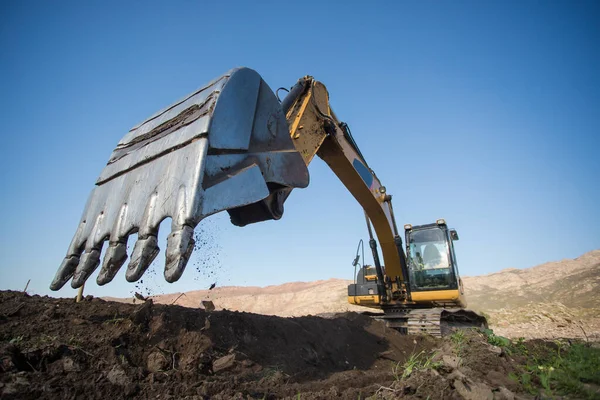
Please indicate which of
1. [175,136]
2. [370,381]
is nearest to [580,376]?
[370,381]

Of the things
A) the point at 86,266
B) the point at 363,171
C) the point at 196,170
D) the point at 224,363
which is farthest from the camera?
the point at 363,171

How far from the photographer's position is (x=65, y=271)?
3.08 meters

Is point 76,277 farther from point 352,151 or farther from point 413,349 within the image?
point 413,349

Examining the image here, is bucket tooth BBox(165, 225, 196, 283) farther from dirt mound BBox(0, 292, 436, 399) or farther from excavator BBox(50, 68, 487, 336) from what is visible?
dirt mound BBox(0, 292, 436, 399)

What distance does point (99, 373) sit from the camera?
9.19 feet

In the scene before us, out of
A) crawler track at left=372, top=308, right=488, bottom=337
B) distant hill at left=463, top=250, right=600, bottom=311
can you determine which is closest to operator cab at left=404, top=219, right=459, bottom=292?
crawler track at left=372, top=308, right=488, bottom=337

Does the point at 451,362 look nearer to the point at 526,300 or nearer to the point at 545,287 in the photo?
the point at 526,300

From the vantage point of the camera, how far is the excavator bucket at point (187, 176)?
93.7 inches

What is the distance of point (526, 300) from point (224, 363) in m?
29.6

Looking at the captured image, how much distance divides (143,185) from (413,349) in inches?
232

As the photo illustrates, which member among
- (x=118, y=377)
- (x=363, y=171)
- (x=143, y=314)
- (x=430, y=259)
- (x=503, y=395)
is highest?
(x=363, y=171)

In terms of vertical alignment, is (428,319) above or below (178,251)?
below

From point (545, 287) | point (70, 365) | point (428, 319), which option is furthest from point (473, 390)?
point (545, 287)

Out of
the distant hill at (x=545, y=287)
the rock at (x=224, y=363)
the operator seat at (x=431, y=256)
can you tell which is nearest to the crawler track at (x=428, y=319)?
the operator seat at (x=431, y=256)
